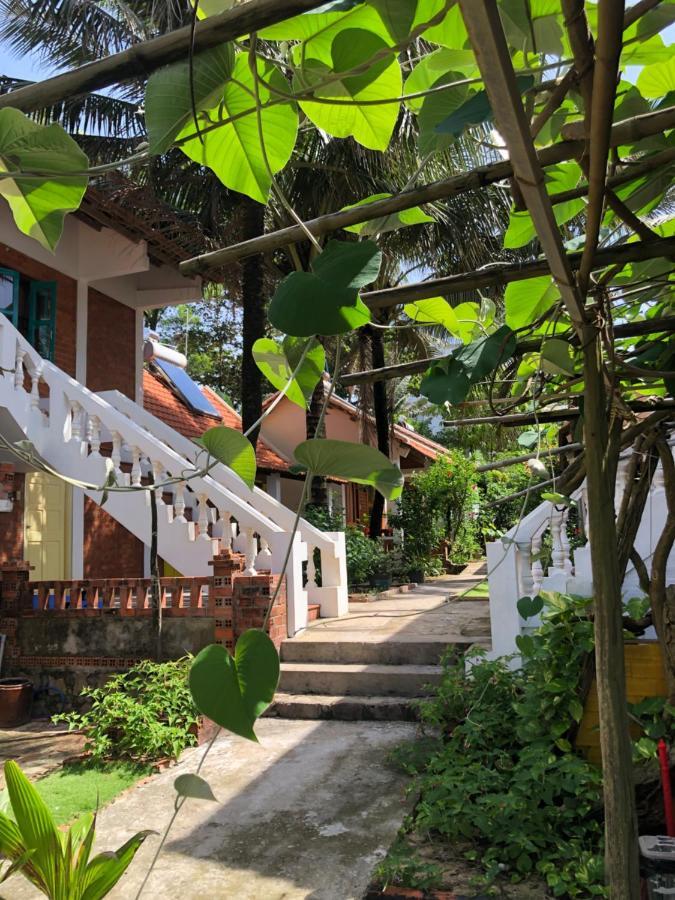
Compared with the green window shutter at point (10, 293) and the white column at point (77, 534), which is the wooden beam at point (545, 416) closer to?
the green window shutter at point (10, 293)

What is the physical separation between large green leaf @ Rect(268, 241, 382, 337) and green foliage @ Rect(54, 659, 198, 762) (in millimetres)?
4688

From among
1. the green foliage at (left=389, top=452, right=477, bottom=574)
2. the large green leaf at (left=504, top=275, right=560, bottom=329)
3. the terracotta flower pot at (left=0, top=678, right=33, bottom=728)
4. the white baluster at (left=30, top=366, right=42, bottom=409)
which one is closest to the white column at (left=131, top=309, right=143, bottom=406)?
the white baluster at (left=30, top=366, right=42, bottom=409)

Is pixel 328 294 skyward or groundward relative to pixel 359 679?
skyward

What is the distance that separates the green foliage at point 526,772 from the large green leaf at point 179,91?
10.1 ft

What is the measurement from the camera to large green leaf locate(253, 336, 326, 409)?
1.05m

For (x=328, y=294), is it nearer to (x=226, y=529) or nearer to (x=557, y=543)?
(x=557, y=543)

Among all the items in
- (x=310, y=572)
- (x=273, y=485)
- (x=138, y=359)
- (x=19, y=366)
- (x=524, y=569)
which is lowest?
(x=310, y=572)

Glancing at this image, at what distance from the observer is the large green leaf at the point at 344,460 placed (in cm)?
90

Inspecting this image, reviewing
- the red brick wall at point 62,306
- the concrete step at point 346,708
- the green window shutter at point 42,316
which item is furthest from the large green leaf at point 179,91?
the red brick wall at point 62,306

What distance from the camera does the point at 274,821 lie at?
3.95m

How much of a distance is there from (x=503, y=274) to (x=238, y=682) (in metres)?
1.01

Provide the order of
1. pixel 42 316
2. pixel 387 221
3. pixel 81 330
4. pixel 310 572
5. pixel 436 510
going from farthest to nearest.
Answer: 1. pixel 436 510
2. pixel 81 330
3. pixel 42 316
4. pixel 310 572
5. pixel 387 221

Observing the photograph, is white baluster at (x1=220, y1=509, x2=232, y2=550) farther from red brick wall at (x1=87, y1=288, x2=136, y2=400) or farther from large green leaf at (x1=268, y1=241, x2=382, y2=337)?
large green leaf at (x1=268, y1=241, x2=382, y2=337)

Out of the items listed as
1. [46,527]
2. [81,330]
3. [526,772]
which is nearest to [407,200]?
[526,772]
